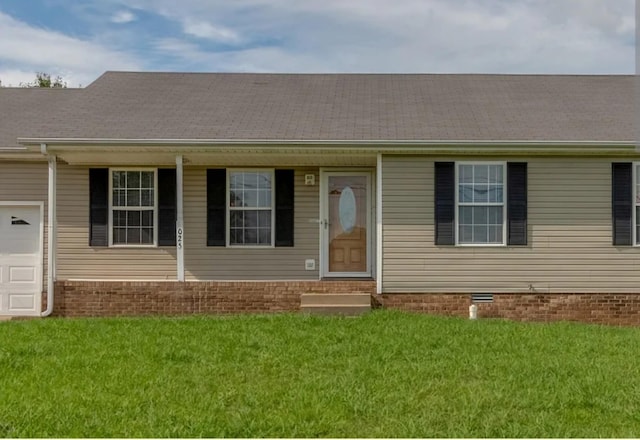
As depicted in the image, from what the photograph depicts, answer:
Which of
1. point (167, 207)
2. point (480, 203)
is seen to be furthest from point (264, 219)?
point (480, 203)

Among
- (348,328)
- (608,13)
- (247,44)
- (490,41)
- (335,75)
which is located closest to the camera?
→ (348,328)

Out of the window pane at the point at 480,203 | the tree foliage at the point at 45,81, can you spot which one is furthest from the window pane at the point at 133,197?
the tree foliage at the point at 45,81

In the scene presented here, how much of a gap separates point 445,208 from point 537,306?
2.18 metres

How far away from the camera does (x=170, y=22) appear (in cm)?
1152

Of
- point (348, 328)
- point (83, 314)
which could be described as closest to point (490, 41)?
point (348, 328)

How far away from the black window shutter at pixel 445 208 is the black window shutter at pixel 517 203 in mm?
902

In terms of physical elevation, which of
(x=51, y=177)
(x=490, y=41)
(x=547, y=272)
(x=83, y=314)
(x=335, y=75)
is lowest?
(x=83, y=314)

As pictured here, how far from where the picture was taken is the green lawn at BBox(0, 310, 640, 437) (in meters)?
4.10

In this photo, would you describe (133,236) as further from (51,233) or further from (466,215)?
(466,215)

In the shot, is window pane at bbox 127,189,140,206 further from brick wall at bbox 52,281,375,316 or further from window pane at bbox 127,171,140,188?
brick wall at bbox 52,281,375,316

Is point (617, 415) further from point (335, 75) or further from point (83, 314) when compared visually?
point (335, 75)

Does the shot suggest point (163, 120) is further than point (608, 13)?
No

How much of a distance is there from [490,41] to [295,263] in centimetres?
825

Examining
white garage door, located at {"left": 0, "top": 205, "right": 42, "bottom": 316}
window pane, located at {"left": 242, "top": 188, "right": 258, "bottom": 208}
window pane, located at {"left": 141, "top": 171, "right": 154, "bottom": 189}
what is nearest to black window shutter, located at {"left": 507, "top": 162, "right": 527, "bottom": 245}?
window pane, located at {"left": 242, "top": 188, "right": 258, "bottom": 208}
